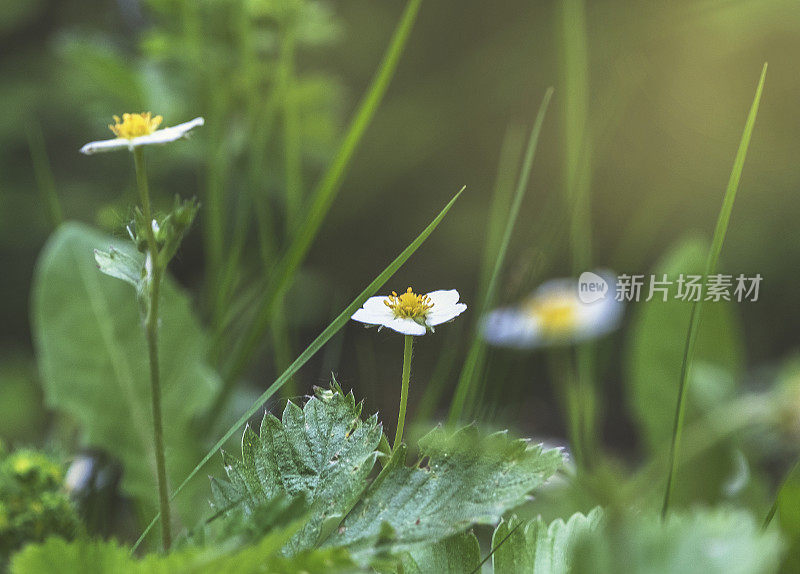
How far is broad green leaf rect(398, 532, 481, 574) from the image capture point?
210 millimetres

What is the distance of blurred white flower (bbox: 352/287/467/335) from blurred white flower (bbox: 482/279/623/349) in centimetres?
18

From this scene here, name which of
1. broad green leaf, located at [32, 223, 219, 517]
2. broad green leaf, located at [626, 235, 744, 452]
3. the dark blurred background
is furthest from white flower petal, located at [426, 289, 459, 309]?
the dark blurred background

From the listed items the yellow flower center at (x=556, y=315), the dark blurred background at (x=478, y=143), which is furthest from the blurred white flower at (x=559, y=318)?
the dark blurred background at (x=478, y=143)

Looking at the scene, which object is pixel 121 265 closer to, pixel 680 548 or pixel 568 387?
pixel 680 548

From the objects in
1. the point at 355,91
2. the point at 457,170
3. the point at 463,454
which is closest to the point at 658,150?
the point at 457,170

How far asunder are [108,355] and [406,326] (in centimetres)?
35

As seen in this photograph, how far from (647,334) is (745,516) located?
468 millimetres

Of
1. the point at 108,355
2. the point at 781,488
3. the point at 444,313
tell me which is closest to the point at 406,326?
the point at 444,313

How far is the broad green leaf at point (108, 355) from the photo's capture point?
0.46m

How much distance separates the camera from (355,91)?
1433 millimetres

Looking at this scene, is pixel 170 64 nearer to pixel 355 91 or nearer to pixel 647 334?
pixel 647 334

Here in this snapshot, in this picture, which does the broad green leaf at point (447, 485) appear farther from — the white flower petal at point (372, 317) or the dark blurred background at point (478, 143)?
the dark blurred background at point (478, 143)

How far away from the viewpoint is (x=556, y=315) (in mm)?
558

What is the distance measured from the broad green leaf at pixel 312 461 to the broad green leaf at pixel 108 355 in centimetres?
25
